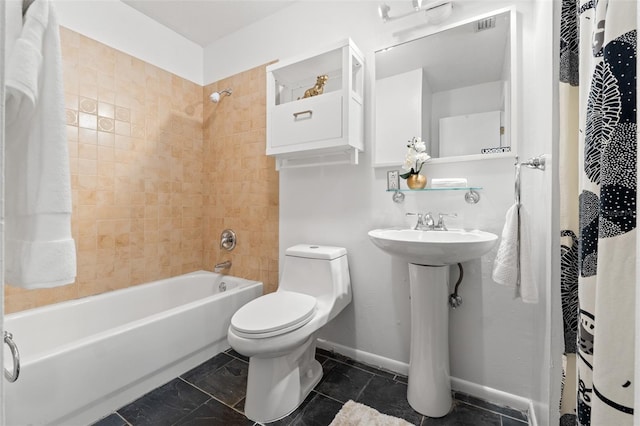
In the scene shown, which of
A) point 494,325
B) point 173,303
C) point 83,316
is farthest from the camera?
point 173,303

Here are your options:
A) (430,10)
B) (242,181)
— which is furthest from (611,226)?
(242,181)

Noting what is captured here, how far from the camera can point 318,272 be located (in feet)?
5.46

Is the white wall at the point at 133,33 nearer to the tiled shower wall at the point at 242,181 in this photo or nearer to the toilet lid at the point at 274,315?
the tiled shower wall at the point at 242,181

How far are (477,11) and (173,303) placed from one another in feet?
8.98

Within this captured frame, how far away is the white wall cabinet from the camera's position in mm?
1581

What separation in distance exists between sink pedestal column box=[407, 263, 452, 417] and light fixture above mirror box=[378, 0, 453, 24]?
50.9 inches

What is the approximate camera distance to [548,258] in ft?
3.04

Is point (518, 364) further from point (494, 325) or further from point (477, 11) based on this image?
point (477, 11)

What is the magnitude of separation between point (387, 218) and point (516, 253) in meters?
0.69

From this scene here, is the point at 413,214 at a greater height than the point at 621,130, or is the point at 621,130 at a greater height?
the point at 621,130

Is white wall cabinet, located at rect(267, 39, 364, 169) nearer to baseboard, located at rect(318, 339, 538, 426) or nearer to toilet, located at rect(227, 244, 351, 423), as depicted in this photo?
toilet, located at rect(227, 244, 351, 423)

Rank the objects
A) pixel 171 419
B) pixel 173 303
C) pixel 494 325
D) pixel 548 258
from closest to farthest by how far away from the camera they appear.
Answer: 1. pixel 548 258
2. pixel 171 419
3. pixel 494 325
4. pixel 173 303

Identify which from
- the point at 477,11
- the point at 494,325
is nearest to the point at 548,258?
the point at 494,325

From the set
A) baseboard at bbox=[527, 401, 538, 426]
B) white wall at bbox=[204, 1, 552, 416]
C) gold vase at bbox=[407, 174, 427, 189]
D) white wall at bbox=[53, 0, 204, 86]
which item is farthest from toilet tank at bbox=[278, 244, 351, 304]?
white wall at bbox=[53, 0, 204, 86]
